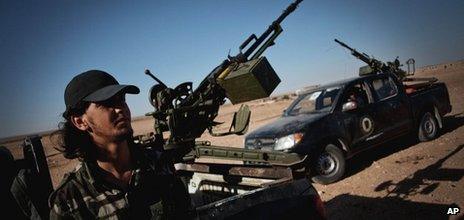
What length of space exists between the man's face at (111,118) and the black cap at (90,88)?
0.08 metres

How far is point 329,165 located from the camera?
677cm

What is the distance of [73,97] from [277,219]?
163cm

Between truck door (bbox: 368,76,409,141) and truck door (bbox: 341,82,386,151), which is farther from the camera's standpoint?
truck door (bbox: 368,76,409,141)

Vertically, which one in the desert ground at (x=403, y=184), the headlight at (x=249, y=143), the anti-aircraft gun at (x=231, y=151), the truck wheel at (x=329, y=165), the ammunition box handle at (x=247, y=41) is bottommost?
the desert ground at (x=403, y=184)

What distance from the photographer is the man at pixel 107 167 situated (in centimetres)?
212

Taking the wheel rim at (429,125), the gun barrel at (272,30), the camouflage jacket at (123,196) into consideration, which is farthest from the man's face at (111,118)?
the wheel rim at (429,125)

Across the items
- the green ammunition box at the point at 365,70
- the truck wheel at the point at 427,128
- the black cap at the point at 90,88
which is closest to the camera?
the black cap at the point at 90,88

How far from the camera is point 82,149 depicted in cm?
245

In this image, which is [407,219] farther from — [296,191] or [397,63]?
[397,63]

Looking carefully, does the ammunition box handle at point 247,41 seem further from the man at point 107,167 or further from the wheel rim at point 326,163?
the man at point 107,167

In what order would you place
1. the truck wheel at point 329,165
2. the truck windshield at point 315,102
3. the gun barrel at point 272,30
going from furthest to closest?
the truck windshield at point 315,102 → the truck wheel at point 329,165 → the gun barrel at point 272,30

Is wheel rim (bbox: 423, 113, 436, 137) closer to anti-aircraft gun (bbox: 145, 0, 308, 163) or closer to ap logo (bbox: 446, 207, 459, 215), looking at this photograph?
ap logo (bbox: 446, 207, 459, 215)

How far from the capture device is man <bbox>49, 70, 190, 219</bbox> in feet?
6.97

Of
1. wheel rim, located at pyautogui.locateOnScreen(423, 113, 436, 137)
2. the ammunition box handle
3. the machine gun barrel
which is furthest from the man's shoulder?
the machine gun barrel
